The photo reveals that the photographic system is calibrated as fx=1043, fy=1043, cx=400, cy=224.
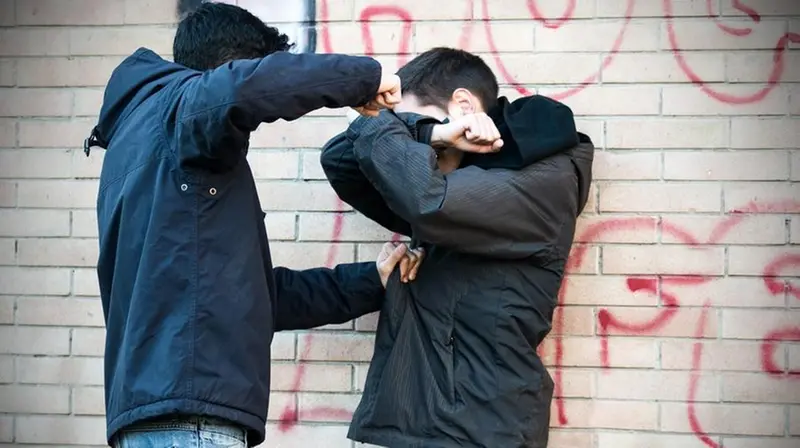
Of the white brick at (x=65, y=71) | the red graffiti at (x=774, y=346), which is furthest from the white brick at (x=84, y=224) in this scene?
the red graffiti at (x=774, y=346)

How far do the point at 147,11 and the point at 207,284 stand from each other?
1.79 metres

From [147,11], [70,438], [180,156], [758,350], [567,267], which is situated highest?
[147,11]

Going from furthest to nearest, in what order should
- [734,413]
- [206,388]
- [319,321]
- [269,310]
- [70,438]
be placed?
[70,438]
[734,413]
[319,321]
[269,310]
[206,388]

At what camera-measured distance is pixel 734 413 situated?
374 cm

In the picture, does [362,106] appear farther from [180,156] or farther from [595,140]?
[595,140]

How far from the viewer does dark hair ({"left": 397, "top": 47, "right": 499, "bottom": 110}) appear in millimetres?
3352

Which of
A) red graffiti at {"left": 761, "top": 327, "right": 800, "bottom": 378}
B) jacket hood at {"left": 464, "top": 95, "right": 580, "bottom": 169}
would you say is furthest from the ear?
red graffiti at {"left": 761, "top": 327, "right": 800, "bottom": 378}

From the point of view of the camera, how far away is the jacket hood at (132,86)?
9.38ft

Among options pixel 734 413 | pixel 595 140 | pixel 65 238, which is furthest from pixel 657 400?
pixel 65 238

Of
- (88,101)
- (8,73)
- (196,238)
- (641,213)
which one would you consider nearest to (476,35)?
(641,213)

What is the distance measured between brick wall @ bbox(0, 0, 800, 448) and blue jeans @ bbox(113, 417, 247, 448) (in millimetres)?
1273

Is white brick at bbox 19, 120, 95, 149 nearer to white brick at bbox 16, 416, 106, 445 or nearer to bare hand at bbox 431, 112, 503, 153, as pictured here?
white brick at bbox 16, 416, 106, 445

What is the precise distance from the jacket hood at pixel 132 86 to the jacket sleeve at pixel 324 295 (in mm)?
715

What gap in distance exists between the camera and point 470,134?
3.03m
